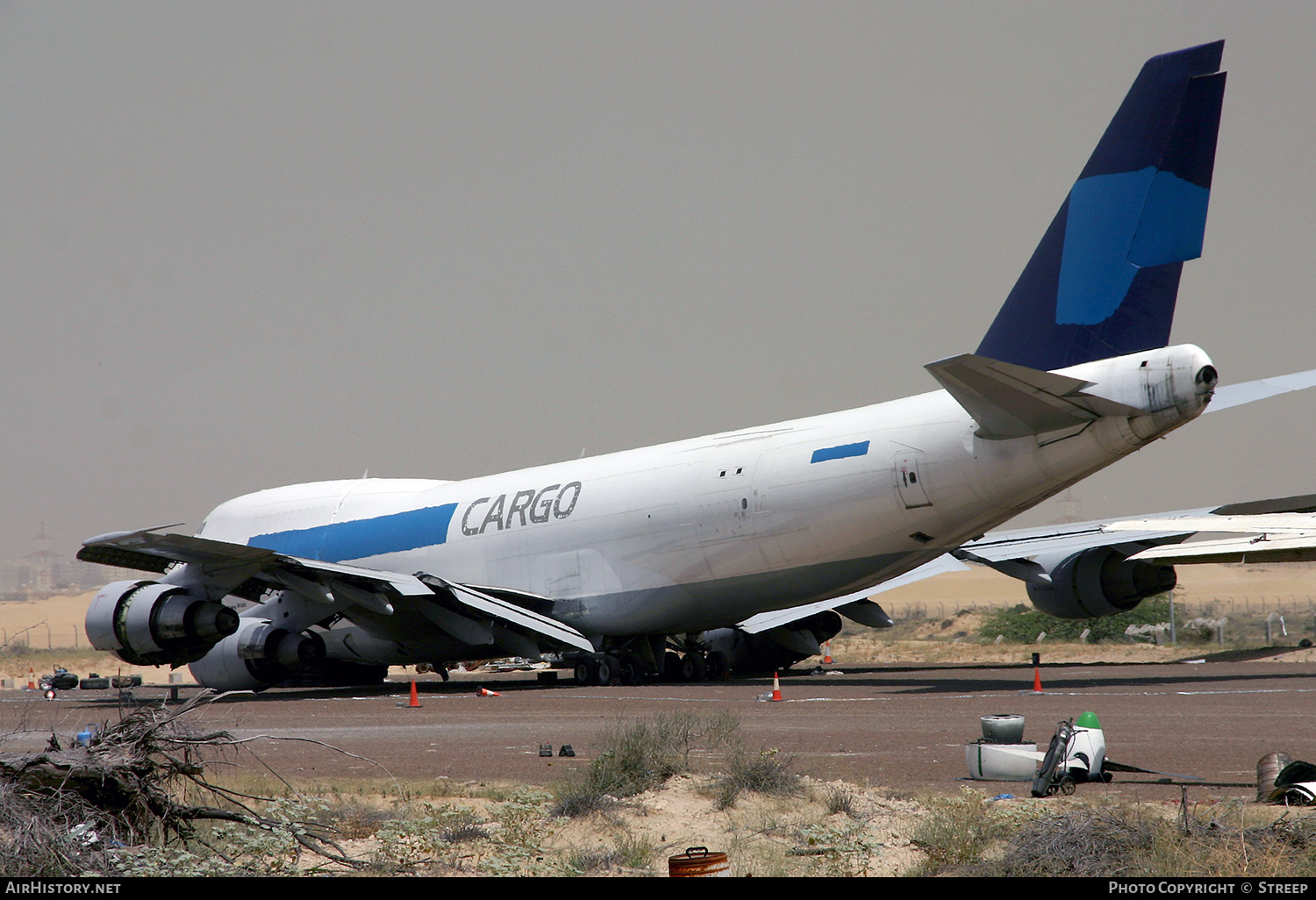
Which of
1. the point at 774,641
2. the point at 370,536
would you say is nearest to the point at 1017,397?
the point at 774,641

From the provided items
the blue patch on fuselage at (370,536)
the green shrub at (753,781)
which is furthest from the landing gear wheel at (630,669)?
the green shrub at (753,781)

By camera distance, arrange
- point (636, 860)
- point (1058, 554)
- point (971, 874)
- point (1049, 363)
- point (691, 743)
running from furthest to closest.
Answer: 1. point (1058, 554)
2. point (1049, 363)
3. point (691, 743)
4. point (636, 860)
5. point (971, 874)

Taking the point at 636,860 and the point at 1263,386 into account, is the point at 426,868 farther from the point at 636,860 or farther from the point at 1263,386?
the point at 1263,386

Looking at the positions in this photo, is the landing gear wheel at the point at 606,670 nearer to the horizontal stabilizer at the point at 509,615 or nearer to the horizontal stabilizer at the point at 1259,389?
the horizontal stabilizer at the point at 509,615

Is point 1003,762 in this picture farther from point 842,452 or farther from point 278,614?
point 278,614

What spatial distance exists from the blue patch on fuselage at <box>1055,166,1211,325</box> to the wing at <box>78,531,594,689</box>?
397 inches

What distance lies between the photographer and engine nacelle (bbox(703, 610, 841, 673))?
2483 cm

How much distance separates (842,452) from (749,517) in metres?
1.87

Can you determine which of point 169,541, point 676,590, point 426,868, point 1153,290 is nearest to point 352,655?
point 169,541

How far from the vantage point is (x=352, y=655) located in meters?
24.2

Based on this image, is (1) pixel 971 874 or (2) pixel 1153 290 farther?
(2) pixel 1153 290

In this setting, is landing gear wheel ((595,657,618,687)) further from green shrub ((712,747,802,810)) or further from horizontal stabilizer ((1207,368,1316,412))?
green shrub ((712,747,802,810))

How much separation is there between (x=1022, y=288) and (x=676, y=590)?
7363 millimetres

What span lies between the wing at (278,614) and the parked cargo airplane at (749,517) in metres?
0.05
